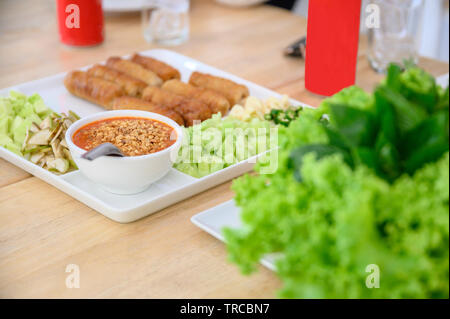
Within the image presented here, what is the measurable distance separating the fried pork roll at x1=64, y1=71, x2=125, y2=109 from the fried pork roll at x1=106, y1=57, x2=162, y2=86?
0.42 ft

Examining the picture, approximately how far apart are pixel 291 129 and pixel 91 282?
1.50ft

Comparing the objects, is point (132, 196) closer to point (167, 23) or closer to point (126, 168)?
point (126, 168)

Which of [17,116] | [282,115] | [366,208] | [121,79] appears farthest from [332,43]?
[366,208]

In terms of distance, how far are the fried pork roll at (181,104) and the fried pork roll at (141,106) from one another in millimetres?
28

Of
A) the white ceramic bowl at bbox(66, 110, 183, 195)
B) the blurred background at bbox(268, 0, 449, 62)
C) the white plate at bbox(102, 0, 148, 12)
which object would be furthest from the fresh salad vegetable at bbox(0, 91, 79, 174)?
the blurred background at bbox(268, 0, 449, 62)

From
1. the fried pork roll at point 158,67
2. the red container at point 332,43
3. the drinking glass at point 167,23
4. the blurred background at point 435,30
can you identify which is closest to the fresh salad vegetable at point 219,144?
the red container at point 332,43

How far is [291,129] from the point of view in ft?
3.57

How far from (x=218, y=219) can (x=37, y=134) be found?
563mm

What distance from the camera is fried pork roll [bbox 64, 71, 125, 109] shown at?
1814mm

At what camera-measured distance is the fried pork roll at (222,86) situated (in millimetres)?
1854

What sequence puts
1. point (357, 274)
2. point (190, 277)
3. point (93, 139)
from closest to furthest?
point (357, 274) → point (190, 277) → point (93, 139)
